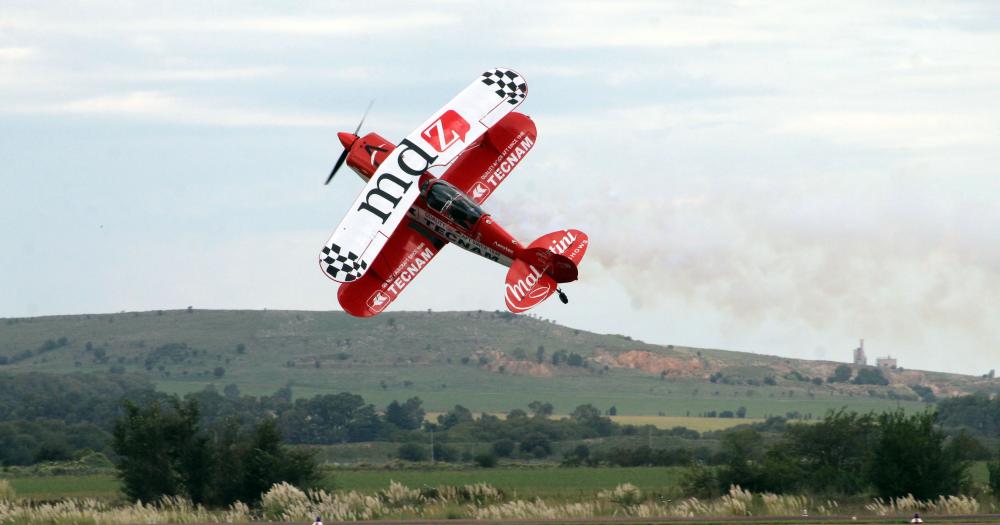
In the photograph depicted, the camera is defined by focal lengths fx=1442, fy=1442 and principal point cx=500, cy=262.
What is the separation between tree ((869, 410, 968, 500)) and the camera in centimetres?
5306

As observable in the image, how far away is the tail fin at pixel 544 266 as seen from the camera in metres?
43.7

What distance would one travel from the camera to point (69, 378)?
196 m

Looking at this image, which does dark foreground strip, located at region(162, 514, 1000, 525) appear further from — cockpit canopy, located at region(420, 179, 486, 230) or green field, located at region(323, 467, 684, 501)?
green field, located at region(323, 467, 684, 501)

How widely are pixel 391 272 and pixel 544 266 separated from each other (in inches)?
216

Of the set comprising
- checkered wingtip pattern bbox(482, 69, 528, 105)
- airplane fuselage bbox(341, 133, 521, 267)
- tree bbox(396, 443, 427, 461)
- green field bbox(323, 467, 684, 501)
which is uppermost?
checkered wingtip pattern bbox(482, 69, 528, 105)

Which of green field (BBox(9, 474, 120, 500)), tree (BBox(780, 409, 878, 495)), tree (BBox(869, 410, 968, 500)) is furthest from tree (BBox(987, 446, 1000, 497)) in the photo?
green field (BBox(9, 474, 120, 500))

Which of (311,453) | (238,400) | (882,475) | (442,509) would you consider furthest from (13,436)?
(882,475)

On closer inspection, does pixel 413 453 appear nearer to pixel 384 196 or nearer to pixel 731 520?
pixel 731 520

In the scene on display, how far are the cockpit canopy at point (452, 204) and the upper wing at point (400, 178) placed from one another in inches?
27.6

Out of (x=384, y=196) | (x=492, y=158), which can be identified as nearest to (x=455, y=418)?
(x=492, y=158)

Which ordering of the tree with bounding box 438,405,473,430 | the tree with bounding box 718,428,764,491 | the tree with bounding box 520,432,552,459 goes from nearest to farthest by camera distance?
the tree with bounding box 718,428,764,491, the tree with bounding box 520,432,552,459, the tree with bounding box 438,405,473,430

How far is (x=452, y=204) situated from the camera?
45438mm

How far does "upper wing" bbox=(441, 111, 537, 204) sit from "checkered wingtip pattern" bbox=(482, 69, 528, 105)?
1.36 metres

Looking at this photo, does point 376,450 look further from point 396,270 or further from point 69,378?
point 69,378
